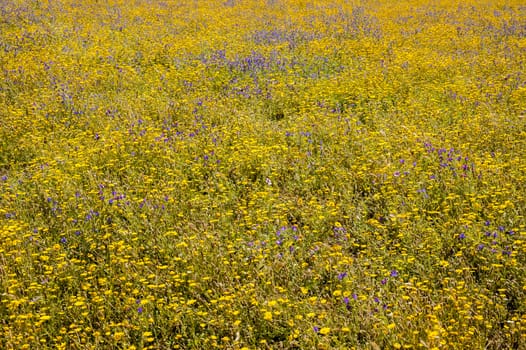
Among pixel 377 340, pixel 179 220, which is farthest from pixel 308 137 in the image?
pixel 377 340

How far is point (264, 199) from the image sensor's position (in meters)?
4.74

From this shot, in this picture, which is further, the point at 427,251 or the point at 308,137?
the point at 308,137

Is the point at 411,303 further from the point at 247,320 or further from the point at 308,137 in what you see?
the point at 308,137

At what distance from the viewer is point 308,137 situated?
5.97 m

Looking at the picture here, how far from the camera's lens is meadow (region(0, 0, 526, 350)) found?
126 inches

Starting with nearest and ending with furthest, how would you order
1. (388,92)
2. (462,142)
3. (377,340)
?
(377,340) → (462,142) → (388,92)

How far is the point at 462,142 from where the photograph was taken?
566 centimetres

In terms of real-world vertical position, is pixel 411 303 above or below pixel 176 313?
above

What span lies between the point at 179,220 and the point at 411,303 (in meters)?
2.27

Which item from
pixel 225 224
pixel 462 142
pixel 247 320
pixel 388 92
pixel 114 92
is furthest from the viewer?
pixel 114 92

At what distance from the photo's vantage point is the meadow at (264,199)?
3.21 meters

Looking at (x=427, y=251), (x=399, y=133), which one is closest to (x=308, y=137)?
(x=399, y=133)

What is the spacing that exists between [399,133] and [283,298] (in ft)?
11.0

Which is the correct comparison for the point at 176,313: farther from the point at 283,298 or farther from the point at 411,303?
the point at 411,303
